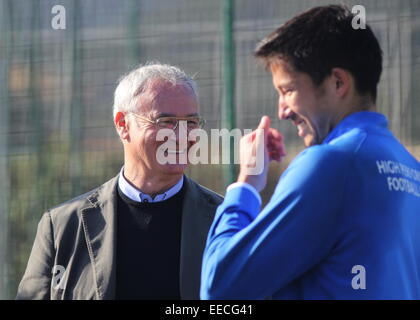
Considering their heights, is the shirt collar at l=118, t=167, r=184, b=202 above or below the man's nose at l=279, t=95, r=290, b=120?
below

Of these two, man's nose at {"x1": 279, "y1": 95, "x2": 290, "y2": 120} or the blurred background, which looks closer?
man's nose at {"x1": 279, "y1": 95, "x2": 290, "y2": 120}

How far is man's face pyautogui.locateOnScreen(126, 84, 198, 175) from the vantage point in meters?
3.56

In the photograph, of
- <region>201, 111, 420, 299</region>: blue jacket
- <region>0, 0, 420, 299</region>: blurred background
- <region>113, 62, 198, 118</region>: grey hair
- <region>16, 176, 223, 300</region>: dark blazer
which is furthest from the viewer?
<region>0, 0, 420, 299</region>: blurred background

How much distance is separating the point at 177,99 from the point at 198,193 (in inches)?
15.9

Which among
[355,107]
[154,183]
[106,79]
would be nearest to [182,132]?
[154,183]

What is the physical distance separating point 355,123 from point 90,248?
4.64ft

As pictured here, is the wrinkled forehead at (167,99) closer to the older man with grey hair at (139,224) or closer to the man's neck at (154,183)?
the older man with grey hair at (139,224)

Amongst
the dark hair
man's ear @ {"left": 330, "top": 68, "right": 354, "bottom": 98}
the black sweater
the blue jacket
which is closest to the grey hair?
the black sweater

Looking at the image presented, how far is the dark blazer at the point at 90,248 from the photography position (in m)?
3.34

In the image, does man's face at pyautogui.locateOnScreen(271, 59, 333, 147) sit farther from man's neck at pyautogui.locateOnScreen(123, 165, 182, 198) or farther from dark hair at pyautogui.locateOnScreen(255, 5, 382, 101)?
man's neck at pyautogui.locateOnScreen(123, 165, 182, 198)

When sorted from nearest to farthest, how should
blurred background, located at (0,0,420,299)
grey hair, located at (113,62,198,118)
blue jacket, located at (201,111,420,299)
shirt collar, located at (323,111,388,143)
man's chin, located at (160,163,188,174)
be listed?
blue jacket, located at (201,111,420,299)
shirt collar, located at (323,111,388,143)
man's chin, located at (160,163,188,174)
grey hair, located at (113,62,198,118)
blurred background, located at (0,0,420,299)

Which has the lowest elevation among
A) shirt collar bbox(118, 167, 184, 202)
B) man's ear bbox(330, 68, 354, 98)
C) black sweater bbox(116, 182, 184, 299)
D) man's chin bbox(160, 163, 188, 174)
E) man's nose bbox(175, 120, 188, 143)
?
black sweater bbox(116, 182, 184, 299)

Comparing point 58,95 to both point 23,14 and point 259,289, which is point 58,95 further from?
point 259,289

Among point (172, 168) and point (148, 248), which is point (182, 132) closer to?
point (172, 168)
